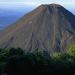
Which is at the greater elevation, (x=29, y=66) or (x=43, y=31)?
(x=43, y=31)

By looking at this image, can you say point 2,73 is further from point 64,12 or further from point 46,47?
point 64,12

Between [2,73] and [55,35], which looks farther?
[55,35]

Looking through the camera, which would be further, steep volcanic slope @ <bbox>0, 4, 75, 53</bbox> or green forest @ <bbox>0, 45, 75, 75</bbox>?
steep volcanic slope @ <bbox>0, 4, 75, 53</bbox>

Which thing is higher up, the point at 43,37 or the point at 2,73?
the point at 43,37

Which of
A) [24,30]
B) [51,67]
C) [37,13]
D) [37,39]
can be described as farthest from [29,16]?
[51,67]

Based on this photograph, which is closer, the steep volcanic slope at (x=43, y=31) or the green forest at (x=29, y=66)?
the green forest at (x=29, y=66)

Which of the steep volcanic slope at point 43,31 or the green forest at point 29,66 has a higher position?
the steep volcanic slope at point 43,31

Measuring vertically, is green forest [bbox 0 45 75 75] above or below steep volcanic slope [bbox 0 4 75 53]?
below

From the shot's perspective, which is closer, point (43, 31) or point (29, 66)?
point (29, 66)
